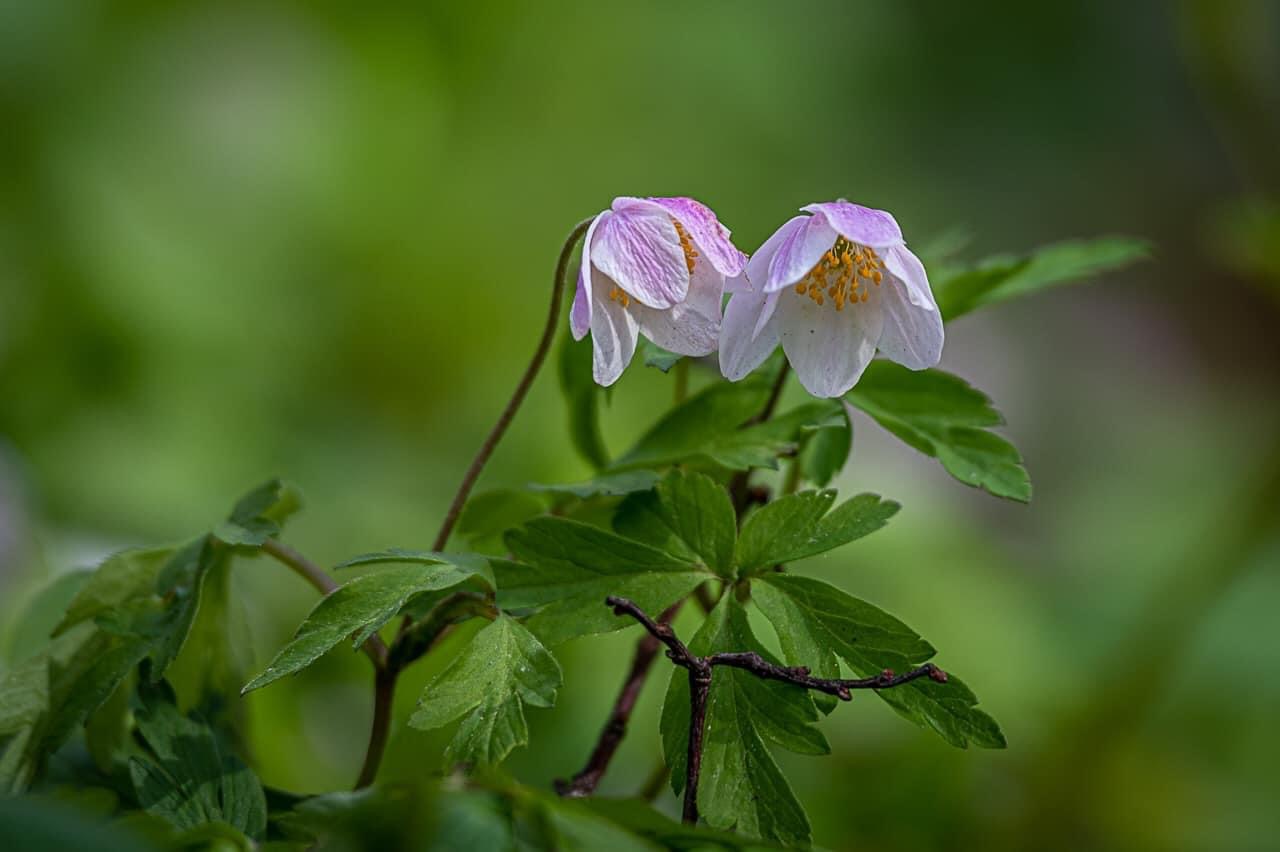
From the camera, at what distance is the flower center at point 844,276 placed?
1166 mm

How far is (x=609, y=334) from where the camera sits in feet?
3.66

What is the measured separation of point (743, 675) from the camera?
1001mm

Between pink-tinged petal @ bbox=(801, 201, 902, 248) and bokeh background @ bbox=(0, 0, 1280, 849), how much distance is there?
51cm

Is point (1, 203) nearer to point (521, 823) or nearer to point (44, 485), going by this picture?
point (44, 485)

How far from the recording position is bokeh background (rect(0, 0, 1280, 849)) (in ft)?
8.31

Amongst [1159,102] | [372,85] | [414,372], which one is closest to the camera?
[414,372]

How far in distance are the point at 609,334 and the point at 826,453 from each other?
0.30 m

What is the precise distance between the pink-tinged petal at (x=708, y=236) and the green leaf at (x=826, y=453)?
23 centimetres

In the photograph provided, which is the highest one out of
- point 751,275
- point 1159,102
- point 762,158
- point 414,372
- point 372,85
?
point 1159,102

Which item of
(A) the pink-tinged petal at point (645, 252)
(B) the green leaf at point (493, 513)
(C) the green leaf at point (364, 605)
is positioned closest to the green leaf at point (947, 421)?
(A) the pink-tinged petal at point (645, 252)

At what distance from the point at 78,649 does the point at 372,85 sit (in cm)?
358

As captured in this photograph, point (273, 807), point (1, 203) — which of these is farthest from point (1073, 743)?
point (1, 203)

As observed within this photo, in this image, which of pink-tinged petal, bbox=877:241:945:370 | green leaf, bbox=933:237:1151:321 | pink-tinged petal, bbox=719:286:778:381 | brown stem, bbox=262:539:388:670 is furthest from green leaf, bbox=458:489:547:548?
green leaf, bbox=933:237:1151:321

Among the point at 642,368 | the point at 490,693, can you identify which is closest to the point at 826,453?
the point at 490,693
